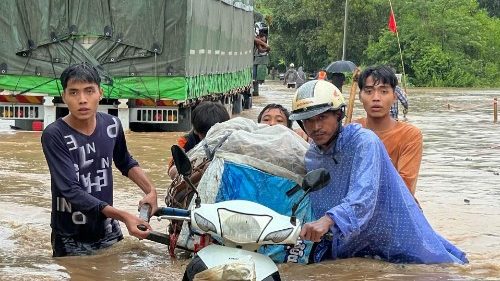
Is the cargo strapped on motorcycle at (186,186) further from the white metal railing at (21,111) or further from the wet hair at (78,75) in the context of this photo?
the white metal railing at (21,111)

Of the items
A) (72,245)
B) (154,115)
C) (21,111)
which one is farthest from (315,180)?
(21,111)

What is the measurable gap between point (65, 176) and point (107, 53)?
11.5m

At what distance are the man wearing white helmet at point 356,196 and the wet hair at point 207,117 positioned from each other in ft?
4.02

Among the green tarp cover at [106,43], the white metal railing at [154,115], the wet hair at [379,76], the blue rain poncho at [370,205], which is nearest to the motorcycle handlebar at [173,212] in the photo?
the blue rain poncho at [370,205]

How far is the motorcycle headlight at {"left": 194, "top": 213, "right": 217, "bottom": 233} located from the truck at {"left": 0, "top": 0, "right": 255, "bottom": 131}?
12891mm

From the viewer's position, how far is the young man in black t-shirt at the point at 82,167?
5727mm

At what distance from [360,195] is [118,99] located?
495 inches

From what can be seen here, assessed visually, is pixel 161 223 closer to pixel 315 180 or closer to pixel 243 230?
pixel 315 180

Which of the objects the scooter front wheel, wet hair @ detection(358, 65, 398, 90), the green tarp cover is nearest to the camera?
the scooter front wheel

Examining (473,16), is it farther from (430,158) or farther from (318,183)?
(318,183)

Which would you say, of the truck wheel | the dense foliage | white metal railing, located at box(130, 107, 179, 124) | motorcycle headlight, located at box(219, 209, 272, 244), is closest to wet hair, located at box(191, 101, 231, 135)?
the truck wheel

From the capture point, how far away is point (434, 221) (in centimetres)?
934

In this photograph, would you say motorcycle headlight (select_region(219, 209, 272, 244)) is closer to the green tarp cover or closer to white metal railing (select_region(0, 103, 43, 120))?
the green tarp cover

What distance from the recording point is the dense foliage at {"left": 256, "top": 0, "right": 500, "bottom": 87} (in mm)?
57750
